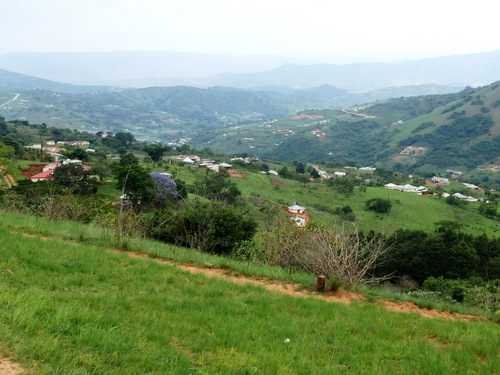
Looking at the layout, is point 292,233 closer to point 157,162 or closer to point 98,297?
point 98,297

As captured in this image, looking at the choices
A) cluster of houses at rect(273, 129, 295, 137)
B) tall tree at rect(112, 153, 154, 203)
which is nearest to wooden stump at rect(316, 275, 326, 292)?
tall tree at rect(112, 153, 154, 203)

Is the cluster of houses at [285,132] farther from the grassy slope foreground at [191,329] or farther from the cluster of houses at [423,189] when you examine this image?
the grassy slope foreground at [191,329]

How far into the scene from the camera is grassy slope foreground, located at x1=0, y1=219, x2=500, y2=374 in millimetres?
3523

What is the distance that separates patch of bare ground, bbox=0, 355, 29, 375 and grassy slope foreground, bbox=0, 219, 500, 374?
9 centimetres

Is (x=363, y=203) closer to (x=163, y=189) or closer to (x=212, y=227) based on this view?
(x=163, y=189)

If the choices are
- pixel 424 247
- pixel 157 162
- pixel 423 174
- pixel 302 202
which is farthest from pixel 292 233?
pixel 423 174

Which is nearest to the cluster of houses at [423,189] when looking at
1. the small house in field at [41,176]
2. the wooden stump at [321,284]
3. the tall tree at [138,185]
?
the tall tree at [138,185]

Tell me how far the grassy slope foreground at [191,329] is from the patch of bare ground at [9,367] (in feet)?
0.29

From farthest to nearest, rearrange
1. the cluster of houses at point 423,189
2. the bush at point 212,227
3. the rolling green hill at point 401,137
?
the rolling green hill at point 401,137, the cluster of houses at point 423,189, the bush at point 212,227

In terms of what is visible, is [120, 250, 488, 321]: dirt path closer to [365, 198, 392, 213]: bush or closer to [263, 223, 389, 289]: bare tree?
[263, 223, 389, 289]: bare tree

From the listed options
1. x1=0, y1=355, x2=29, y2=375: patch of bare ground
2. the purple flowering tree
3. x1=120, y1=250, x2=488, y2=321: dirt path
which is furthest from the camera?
the purple flowering tree

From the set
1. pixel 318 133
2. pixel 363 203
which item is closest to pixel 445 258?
pixel 363 203

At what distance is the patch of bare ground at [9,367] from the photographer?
2.87 meters

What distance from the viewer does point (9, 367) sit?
2.93 m
